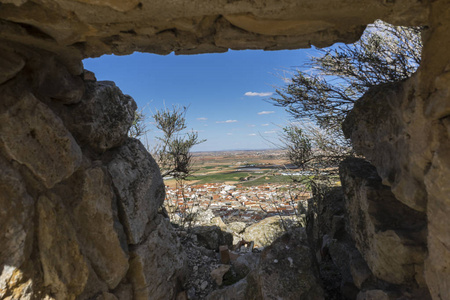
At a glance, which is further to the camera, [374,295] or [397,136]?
[374,295]

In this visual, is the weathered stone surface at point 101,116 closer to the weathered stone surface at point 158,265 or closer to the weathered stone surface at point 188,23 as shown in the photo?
the weathered stone surface at point 188,23

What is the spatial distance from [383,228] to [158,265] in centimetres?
233

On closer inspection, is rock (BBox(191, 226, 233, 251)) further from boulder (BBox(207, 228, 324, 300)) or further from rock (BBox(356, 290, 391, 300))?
rock (BBox(356, 290, 391, 300))

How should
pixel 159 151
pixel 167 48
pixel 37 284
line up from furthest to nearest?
pixel 159 151
pixel 167 48
pixel 37 284

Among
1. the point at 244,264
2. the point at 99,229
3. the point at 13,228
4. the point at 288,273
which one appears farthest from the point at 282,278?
the point at 13,228

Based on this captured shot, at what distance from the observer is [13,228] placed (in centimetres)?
144

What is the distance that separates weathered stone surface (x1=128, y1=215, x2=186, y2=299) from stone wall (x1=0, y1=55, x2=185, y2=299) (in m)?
0.01

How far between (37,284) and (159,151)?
4.72m

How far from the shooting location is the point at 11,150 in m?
1.51

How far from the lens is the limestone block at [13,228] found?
4.54 ft

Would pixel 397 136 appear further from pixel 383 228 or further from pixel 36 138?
pixel 36 138

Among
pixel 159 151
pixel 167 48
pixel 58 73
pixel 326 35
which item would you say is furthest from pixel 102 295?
pixel 159 151

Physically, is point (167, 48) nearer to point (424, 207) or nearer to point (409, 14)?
point (409, 14)

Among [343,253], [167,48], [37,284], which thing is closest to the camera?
[37,284]
